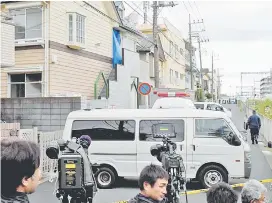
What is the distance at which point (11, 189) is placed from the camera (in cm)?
232

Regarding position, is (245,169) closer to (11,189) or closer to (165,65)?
(11,189)

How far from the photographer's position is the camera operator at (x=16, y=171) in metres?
2.31

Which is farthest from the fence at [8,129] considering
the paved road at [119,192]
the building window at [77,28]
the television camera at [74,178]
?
the building window at [77,28]

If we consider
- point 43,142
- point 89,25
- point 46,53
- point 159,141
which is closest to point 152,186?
point 159,141

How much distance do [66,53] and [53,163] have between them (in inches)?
281

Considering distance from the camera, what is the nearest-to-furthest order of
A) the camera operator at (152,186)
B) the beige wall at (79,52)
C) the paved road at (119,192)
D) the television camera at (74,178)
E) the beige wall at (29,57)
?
the camera operator at (152,186) < the television camera at (74,178) < the paved road at (119,192) < the beige wall at (29,57) < the beige wall at (79,52)

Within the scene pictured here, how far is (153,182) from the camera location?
3.38 metres

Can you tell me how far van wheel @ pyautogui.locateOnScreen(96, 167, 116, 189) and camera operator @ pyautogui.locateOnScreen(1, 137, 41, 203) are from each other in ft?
22.3

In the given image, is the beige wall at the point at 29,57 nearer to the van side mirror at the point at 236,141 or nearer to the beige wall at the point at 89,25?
the beige wall at the point at 89,25

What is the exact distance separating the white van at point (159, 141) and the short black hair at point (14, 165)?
6313 millimetres

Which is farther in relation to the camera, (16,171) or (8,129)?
(8,129)

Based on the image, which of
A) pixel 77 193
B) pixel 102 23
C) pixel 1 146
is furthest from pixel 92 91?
pixel 1 146

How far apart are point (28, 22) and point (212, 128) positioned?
968 centimetres

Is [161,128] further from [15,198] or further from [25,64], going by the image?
[25,64]
